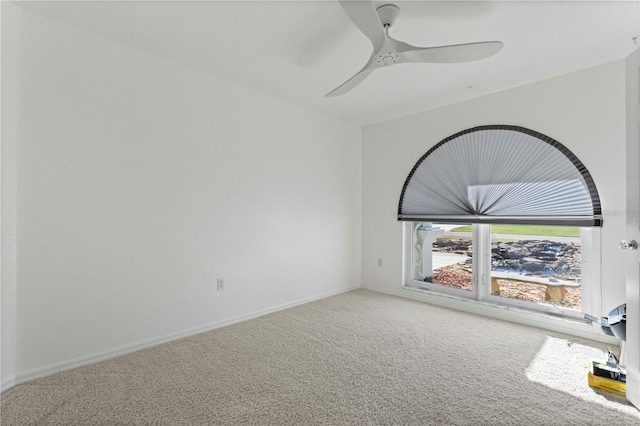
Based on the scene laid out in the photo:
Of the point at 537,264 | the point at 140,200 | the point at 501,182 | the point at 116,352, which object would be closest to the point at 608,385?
the point at 537,264

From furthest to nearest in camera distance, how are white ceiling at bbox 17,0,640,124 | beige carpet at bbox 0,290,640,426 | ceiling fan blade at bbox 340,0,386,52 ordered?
white ceiling at bbox 17,0,640,124
beige carpet at bbox 0,290,640,426
ceiling fan blade at bbox 340,0,386,52

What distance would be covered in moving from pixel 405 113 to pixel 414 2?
2.19 metres

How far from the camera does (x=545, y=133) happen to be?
300 centimetres

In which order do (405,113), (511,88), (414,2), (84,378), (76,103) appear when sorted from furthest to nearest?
(405,113)
(511,88)
(76,103)
(84,378)
(414,2)

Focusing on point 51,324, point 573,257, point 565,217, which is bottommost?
point 51,324

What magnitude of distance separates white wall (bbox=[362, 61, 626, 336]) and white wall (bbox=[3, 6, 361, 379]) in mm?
1210

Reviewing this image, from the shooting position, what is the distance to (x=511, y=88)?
3.20 metres

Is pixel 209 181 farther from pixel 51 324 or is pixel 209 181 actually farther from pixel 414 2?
pixel 414 2

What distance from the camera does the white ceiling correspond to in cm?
201

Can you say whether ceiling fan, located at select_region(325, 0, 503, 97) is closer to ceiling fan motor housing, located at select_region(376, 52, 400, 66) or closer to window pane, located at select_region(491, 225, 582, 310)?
ceiling fan motor housing, located at select_region(376, 52, 400, 66)

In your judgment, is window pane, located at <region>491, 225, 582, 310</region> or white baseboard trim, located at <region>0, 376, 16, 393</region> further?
window pane, located at <region>491, 225, 582, 310</region>

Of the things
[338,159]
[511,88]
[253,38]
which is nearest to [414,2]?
[253,38]

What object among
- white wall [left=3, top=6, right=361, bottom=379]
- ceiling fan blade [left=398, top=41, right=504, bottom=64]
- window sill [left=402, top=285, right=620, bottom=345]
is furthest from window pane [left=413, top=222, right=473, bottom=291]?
ceiling fan blade [left=398, top=41, right=504, bottom=64]

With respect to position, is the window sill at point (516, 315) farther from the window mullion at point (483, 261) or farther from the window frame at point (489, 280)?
the window mullion at point (483, 261)
